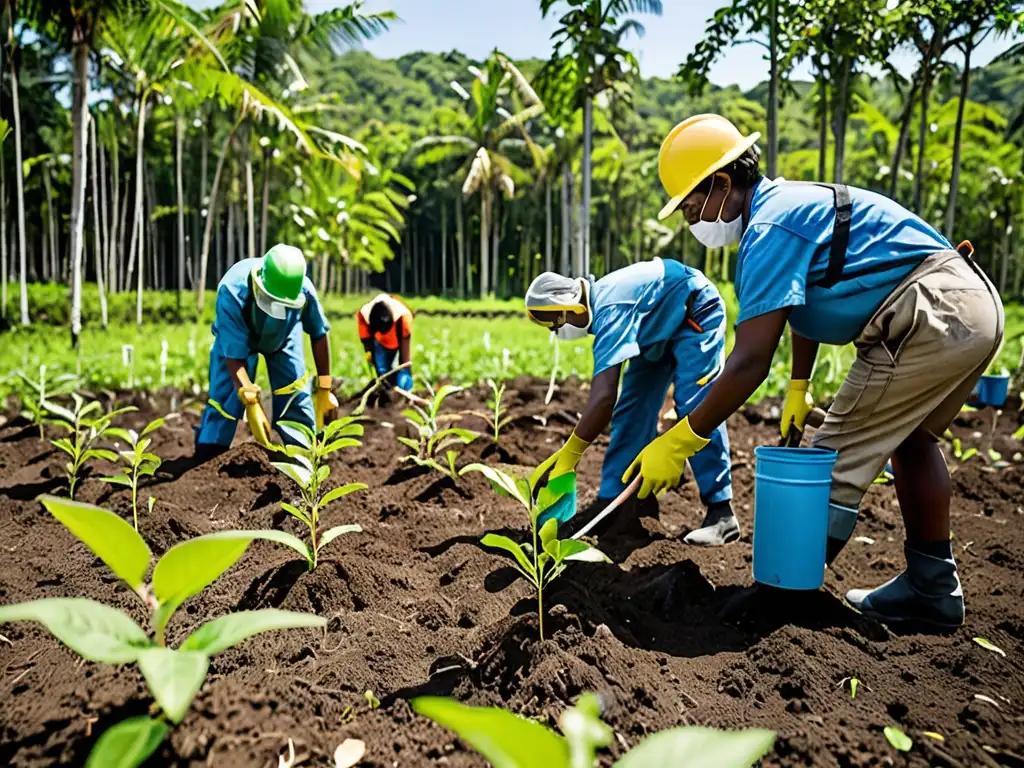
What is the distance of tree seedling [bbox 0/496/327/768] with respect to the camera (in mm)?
1024

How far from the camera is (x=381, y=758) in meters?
1.53

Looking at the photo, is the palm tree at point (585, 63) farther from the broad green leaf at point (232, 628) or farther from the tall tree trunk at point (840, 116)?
the broad green leaf at point (232, 628)

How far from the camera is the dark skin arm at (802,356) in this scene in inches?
110

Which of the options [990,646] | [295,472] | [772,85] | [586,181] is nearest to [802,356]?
[990,646]

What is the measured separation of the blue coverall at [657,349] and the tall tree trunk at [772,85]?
15.3 ft

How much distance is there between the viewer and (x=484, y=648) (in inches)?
78.5

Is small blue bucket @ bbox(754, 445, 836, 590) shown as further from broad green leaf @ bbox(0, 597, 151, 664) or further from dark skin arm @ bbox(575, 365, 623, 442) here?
broad green leaf @ bbox(0, 597, 151, 664)

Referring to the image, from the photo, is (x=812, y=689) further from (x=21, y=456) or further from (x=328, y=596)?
(x=21, y=456)

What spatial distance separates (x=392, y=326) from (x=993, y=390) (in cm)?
500

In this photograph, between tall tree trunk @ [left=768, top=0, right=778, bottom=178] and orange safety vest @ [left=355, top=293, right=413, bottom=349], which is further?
tall tree trunk @ [left=768, top=0, right=778, bottom=178]

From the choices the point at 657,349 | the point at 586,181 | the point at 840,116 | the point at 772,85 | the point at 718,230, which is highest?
the point at 840,116

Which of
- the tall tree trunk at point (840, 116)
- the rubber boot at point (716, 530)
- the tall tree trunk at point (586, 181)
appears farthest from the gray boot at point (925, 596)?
the tall tree trunk at point (586, 181)

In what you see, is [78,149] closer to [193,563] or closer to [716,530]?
[716,530]

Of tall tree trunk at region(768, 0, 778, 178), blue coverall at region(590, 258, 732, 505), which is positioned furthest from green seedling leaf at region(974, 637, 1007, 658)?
tall tree trunk at region(768, 0, 778, 178)
